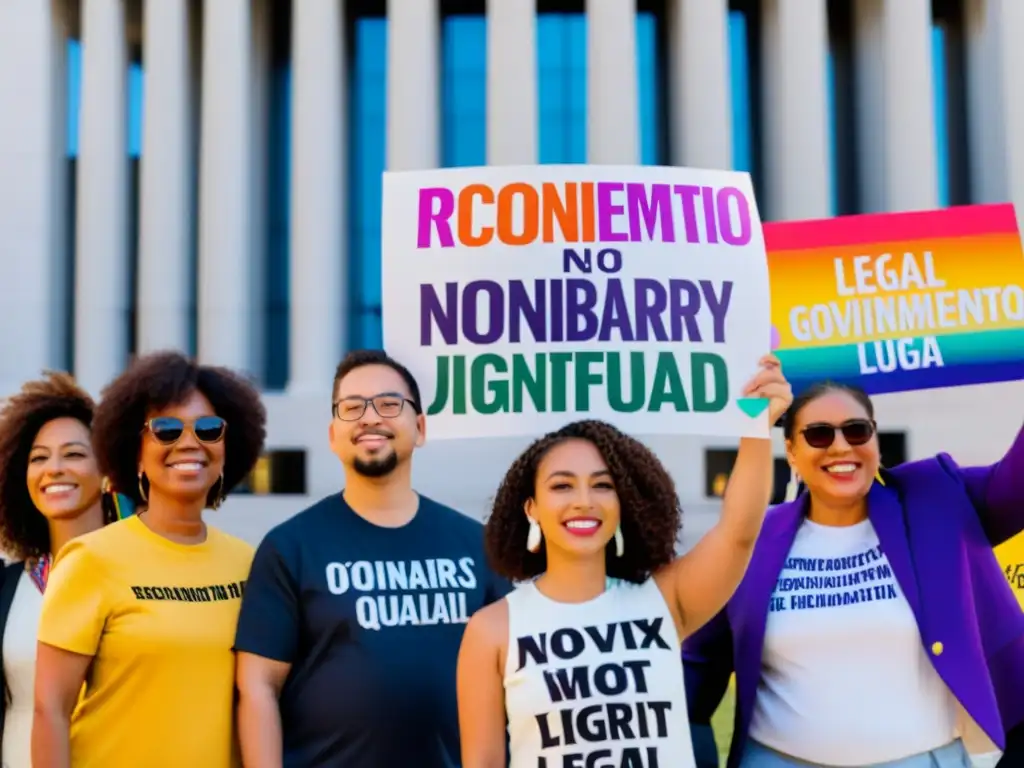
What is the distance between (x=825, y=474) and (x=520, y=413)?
1.16 metres

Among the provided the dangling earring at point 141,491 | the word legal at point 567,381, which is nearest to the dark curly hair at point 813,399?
the word legal at point 567,381

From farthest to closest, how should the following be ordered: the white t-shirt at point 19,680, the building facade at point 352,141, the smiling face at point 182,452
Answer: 1. the building facade at point 352,141
2. the white t-shirt at point 19,680
3. the smiling face at point 182,452

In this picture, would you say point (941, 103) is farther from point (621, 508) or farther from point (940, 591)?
point (621, 508)

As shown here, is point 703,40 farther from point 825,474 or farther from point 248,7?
point 825,474

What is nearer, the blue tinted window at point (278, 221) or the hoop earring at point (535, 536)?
the hoop earring at point (535, 536)

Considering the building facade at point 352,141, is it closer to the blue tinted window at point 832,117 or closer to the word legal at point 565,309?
the blue tinted window at point 832,117

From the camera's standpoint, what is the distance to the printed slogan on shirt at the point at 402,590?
369cm

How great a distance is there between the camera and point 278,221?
2720 cm

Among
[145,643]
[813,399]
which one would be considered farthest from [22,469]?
[813,399]

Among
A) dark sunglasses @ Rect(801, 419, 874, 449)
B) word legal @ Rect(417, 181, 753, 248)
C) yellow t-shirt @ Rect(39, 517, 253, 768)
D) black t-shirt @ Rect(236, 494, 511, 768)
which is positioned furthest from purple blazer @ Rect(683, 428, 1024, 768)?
Result: yellow t-shirt @ Rect(39, 517, 253, 768)

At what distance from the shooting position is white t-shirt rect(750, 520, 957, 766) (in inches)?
150

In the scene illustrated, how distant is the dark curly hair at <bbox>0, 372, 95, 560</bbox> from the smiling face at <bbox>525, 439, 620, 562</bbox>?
2.51 meters

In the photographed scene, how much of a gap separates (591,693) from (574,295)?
1.62m

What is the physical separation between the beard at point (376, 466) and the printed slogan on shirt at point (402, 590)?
12.2 inches
